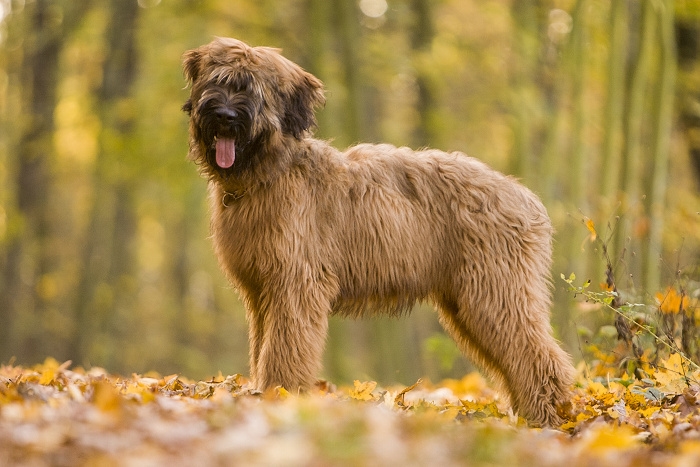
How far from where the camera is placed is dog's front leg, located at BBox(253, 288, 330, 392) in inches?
205

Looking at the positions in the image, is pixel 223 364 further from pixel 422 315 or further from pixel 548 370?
pixel 548 370

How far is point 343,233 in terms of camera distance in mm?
5625

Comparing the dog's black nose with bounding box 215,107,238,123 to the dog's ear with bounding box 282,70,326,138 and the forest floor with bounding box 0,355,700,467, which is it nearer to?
the dog's ear with bounding box 282,70,326,138

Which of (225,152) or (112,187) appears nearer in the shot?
(225,152)

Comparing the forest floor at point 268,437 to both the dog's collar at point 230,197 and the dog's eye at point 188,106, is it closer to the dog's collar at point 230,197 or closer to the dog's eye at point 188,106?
the dog's collar at point 230,197

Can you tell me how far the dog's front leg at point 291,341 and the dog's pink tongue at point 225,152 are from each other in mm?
852

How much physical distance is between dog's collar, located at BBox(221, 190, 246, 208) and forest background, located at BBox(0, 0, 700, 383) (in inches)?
139

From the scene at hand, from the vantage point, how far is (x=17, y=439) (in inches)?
125

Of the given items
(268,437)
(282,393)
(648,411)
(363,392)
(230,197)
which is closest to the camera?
(268,437)

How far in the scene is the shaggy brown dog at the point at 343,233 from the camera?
5273 millimetres

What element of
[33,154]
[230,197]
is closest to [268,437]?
[230,197]

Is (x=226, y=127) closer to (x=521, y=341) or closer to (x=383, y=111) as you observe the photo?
(x=521, y=341)

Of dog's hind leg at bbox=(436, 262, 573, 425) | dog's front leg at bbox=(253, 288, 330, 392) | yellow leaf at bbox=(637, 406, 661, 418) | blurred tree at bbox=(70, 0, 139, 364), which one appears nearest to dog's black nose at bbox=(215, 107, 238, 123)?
dog's front leg at bbox=(253, 288, 330, 392)

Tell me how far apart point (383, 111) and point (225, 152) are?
13.8 m
